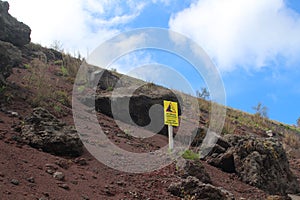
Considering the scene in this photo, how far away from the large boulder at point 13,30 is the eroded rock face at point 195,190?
9.64m

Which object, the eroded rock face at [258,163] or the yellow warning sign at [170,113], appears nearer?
the eroded rock face at [258,163]

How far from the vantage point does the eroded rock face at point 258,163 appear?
8.01 meters

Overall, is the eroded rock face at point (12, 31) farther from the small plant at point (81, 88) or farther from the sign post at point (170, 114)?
the sign post at point (170, 114)

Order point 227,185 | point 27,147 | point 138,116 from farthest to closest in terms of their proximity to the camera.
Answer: point 138,116, point 227,185, point 27,147

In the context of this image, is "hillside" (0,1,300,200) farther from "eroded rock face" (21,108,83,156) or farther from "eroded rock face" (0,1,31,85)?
"eroded rock face" (0,1,31,85)

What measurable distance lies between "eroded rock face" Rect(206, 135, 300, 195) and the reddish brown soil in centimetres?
36

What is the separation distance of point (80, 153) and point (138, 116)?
3814mm

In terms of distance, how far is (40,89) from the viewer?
9234 millimetres

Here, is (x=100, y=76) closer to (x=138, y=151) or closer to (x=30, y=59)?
(x=30, y=59)

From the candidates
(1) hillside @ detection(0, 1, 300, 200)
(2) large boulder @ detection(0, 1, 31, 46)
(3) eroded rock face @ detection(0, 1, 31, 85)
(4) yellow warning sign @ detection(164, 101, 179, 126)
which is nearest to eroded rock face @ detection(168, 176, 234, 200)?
(1) hillside @ detection(0, 1, 300, 200)

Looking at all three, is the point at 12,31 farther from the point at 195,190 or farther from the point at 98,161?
the point at 195,190

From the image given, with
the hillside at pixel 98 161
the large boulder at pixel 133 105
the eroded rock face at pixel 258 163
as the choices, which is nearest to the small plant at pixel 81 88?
the hillside at pixel 98 161

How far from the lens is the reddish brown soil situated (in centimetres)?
483

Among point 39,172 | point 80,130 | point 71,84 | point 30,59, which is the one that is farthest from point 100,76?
point 39,172
